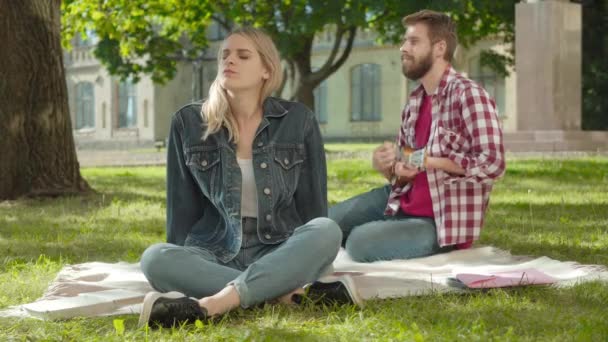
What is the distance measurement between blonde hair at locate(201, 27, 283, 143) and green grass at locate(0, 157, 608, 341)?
0.92 m

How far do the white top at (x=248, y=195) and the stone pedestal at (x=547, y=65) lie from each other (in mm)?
15080

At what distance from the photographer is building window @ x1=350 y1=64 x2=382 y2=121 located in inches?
1699

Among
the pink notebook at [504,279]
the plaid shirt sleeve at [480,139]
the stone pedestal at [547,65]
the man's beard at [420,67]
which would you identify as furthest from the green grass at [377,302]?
the stone pedestal at [547,65]

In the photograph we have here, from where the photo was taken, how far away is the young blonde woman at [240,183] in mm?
4133

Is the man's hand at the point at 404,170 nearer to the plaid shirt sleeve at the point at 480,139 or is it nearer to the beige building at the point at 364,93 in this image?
the plaid shirt sleeve at the point at 480,139

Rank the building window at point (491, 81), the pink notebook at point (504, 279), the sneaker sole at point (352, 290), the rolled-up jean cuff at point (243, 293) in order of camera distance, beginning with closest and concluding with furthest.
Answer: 1. the rolled-up jean cuff at point (243, 293)
2. the sneaker sole at point (352, 290)
3. the pink notebook at point (504, 279)
4. the building window at point (491, 81)

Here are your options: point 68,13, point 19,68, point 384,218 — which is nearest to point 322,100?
point 68,13

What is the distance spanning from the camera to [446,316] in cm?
381

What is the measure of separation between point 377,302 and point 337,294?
0.88ft

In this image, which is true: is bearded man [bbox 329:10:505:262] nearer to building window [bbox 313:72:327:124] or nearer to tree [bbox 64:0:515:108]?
tree [bbox 64:0:515:108]

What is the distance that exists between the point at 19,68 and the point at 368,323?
688 centimetres

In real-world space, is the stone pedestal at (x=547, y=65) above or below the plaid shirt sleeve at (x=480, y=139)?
above

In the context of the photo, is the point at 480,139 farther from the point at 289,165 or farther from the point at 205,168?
the point at 205,168

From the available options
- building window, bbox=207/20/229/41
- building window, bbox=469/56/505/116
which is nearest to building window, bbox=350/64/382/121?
building window, bbox=469/56/505/116
